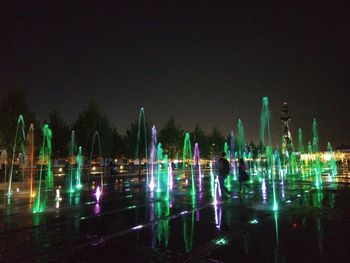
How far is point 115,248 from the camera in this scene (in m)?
6.54

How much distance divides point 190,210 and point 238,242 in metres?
4.24

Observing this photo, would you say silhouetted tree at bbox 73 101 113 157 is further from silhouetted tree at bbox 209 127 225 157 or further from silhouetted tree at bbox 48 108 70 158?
silhouetted tree at bbox 209 127 225 157

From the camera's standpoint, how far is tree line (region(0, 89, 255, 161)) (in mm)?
34294

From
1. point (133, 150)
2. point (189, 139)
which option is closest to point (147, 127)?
point (133, 150)

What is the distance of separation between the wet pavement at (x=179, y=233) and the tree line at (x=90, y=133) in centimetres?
2530

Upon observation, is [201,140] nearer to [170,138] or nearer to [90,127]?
[170,138]

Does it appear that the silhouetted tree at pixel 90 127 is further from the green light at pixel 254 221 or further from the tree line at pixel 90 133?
the green light at pixel 254 221

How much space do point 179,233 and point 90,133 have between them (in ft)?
140

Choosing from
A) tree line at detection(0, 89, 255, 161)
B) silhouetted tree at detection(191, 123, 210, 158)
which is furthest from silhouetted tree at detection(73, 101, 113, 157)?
silhouetted tree at detection(191, 123, 210, 158)

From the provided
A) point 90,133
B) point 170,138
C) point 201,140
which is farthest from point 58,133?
point 201,140

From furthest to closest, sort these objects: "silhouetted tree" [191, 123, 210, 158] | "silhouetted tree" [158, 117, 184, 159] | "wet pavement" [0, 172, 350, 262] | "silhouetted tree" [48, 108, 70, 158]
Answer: "silhouetted tree" [191, 123, 210, 158]
"silhouetted tree" [158, 117, 184, 159]
"silhouetted tree" [48, 108, 70, 158]
"wet pavement" [0, 172, 350, 262]

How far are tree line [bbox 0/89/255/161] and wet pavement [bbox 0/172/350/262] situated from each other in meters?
25.3

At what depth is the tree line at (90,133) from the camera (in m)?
34.3

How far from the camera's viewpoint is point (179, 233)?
7742 millimetres
